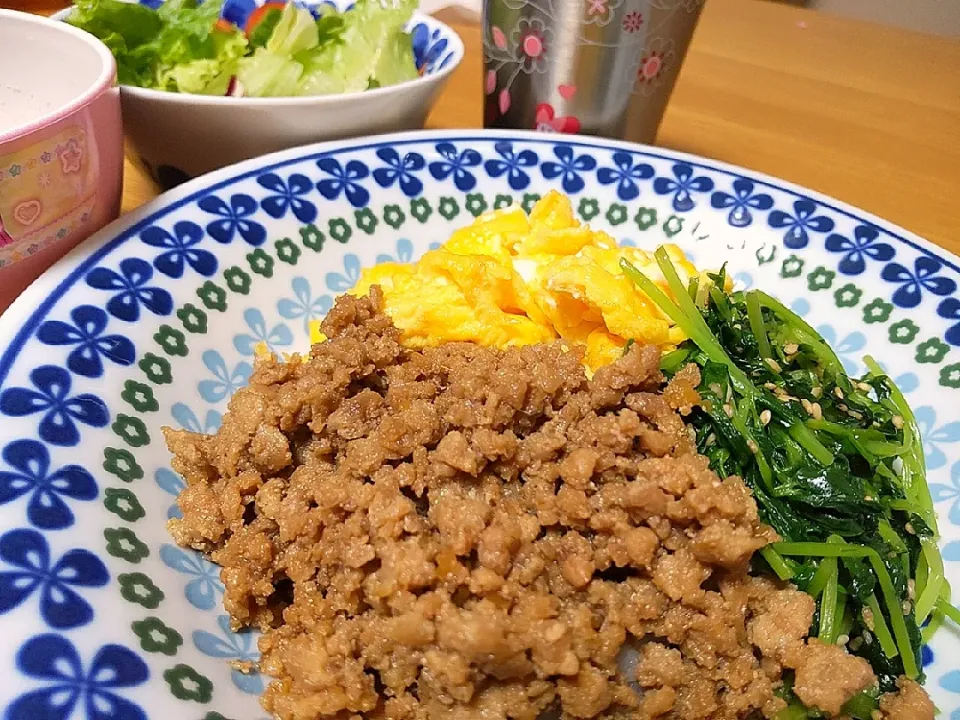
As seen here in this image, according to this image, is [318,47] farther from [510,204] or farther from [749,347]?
[749,347]

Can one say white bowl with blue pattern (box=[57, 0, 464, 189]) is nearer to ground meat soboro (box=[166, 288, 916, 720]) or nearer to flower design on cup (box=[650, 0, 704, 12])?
flower design on cup (box=[650, 0, 704, 12])

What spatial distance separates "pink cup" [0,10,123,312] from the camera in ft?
5.08

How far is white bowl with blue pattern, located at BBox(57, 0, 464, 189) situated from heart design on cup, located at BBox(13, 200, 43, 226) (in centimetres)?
58

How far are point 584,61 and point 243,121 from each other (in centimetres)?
105

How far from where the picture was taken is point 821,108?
3564mm

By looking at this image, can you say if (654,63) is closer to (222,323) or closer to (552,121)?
(552,121)

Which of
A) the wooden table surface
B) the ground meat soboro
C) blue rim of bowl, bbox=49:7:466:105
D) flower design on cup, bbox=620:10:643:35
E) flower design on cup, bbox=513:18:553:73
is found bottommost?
the ground meat soboro

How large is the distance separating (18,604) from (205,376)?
75 cm

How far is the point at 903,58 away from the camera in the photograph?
4082 mm

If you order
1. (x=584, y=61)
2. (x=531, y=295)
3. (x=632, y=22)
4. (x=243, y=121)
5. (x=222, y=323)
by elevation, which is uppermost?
(x=632, y=22)

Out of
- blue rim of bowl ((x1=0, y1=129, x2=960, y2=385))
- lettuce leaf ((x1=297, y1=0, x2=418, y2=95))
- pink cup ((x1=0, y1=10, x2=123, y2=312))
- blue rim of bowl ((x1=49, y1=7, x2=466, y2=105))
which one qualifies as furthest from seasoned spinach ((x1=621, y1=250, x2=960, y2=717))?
pink cup ((x1=0, y1=10, x2=123, y2=312))

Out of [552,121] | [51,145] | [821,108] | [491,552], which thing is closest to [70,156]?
[51,145]

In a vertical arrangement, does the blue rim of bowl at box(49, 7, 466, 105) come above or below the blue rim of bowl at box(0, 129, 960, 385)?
above

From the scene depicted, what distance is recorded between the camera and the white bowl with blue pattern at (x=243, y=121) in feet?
6.91
